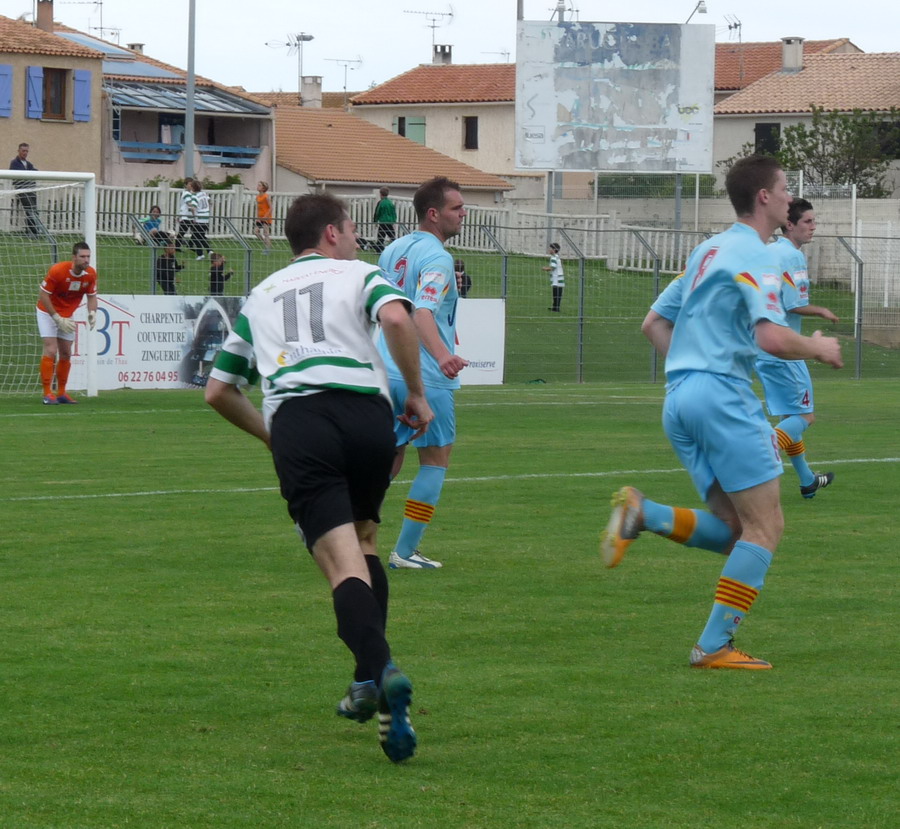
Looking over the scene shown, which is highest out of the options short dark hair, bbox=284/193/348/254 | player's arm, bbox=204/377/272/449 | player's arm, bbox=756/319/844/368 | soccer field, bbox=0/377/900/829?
short dark hair, bbox=284/193/348/254

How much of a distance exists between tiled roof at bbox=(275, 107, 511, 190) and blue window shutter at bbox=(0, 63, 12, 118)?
13.8 meters

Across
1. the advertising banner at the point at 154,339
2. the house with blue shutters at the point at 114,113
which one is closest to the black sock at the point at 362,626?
the advertising banner at the point at 154,339

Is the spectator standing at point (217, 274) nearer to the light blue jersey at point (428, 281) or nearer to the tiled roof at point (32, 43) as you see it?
the light blue jersey at point (428, 281)

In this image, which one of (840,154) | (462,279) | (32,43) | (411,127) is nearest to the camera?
(462,279)

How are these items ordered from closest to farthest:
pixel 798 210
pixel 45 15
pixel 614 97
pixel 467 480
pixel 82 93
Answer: pixel 798 210
pixel 467 480
pixel 614 97
pixel 82 93
pixel 45 15

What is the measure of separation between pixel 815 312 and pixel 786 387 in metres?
2.02

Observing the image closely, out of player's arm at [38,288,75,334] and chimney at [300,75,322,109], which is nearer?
player's arm at [38,288,75,334]

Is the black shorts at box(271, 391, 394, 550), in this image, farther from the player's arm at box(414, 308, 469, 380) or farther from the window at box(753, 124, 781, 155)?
the window at box(753, 124, 781, 155)

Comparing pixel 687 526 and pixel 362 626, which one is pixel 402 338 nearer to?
pixel 362 626

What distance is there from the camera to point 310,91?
86000mm

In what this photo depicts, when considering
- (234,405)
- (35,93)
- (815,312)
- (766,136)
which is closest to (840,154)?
(766,136)

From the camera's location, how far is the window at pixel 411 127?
76.8 meters

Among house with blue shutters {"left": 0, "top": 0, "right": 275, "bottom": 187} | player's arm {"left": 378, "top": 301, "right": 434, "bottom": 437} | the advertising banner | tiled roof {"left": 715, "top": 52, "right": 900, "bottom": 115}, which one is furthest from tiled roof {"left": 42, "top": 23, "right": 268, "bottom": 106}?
player's arm {"left": 378, "top": 301, "right": 434, "bottom": 437}

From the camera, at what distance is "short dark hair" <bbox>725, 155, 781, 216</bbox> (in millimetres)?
6309
